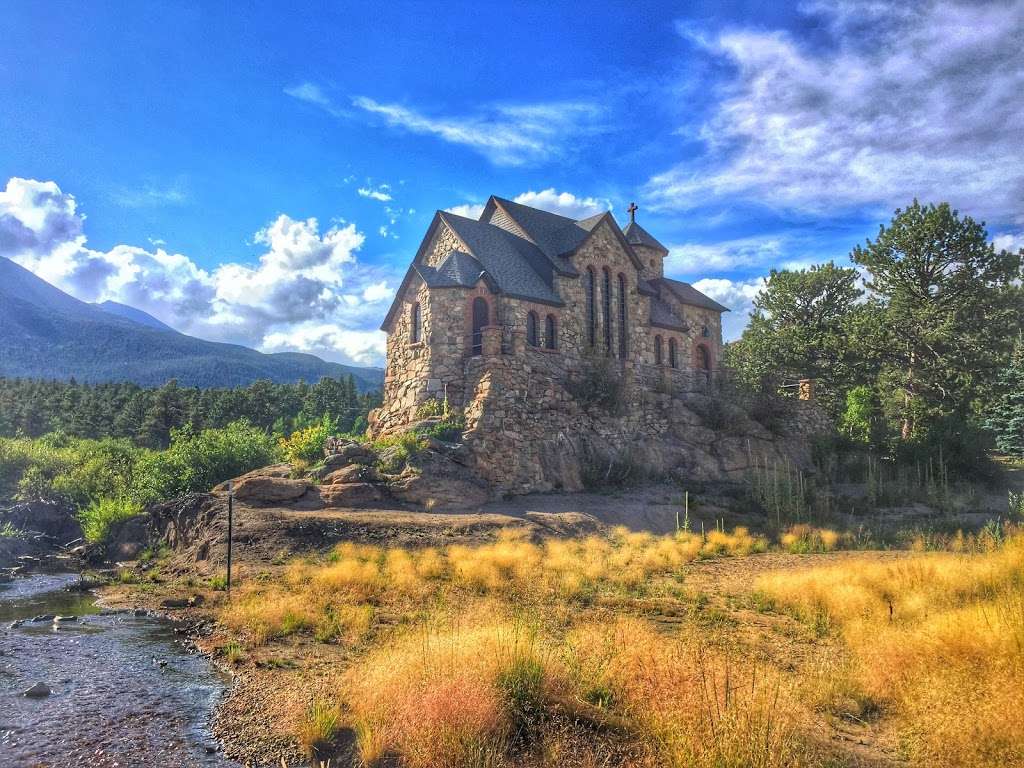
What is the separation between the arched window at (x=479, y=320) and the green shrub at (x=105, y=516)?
53.7ft

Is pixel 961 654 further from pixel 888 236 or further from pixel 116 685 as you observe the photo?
pixel 888 236

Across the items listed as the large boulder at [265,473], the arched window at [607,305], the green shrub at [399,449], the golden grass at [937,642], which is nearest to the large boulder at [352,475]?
the green shrub at [399,449]

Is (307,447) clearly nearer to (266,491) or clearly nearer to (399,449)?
(266,491)

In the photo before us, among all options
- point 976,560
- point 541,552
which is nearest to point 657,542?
point 541,552

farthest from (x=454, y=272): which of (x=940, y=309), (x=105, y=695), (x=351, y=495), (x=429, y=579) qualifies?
(x=940, y=309)

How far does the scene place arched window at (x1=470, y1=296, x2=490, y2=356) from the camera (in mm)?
31500

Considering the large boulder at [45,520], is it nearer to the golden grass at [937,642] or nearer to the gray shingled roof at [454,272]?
the gray shingled roof at [454,272]

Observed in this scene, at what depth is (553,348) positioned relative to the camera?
33844 millimetres

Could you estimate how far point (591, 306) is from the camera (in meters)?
36.6

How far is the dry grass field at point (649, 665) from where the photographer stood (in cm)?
767

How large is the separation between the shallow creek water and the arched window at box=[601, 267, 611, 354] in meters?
26.8

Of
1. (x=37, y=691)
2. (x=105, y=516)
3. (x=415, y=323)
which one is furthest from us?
(x=415, y=323)

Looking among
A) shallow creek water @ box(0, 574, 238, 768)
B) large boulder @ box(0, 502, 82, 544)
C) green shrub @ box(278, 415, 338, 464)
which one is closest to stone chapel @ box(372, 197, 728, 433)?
green shrub @ box(278, 415, 338, 464)

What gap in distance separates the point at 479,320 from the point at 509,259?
491 cm
